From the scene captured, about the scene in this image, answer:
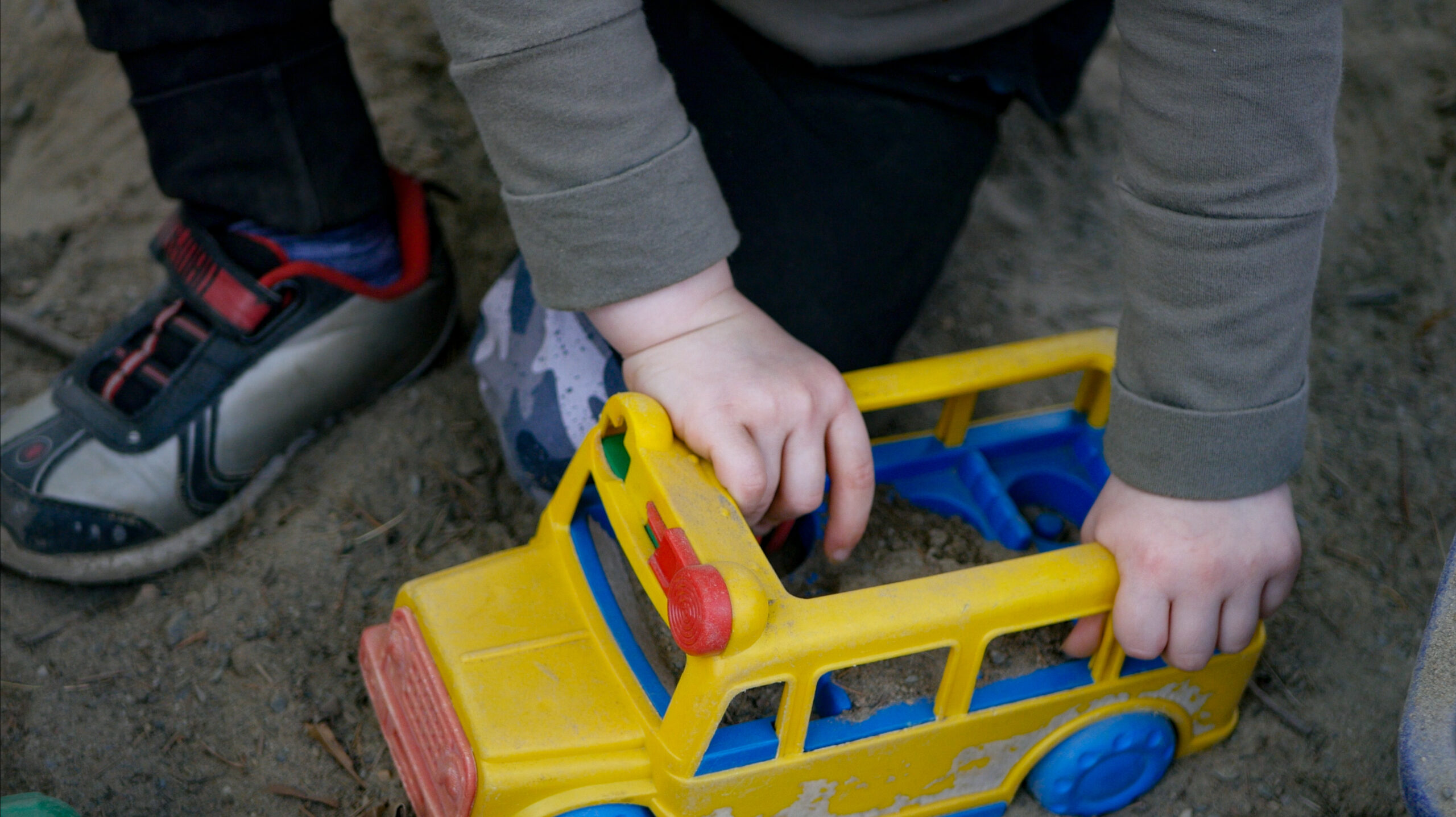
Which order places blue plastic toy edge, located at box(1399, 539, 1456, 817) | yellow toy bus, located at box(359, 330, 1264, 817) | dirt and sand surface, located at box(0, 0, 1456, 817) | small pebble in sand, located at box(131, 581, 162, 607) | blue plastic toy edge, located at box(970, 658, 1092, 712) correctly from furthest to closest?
1. small pebble in sand, located at box(131, 581, 162, 607)
2. dirt and sand surface, located at box(0, 0, 1456, 817)
3. blue plastic toy edge, located at box(970, 658, 1092, 712)
4. yellow toy bus, located at box(359, 330, 1264, 817)
5. blue plastic toy edge, located at box(1399, 539, 1456, 817)

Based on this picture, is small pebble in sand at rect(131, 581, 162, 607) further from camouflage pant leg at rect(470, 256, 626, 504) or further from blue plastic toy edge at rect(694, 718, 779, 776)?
blue plastic toy edge at rect(694, 718, 779, 776)

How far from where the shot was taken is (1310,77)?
0.71 m

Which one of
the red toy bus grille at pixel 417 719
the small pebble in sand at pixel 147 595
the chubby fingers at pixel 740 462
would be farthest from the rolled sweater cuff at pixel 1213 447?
the small pebble in sand at pixel 147 595

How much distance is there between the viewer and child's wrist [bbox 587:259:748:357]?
0.82m

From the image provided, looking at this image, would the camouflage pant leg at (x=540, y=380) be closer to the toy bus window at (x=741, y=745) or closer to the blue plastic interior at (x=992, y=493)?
the blue plastic interior at (x=992, y=493)

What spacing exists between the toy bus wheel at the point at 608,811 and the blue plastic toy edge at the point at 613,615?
0.21 feet

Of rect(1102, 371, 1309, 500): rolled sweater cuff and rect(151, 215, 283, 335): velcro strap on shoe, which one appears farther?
rect(151, 215, 283, 335): velcro strap on shoe

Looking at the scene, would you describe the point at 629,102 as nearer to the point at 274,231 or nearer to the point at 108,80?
the point at 274,231

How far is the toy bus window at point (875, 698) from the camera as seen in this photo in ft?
2.53

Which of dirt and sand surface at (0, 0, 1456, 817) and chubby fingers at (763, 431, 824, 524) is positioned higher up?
chubby fingers at (763, 431, 824, 524)

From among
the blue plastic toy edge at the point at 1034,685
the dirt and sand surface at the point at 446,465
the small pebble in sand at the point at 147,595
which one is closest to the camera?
the blue plastic toy edge at the point at 1034,685

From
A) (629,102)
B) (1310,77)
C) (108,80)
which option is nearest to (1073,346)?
(1310,77)

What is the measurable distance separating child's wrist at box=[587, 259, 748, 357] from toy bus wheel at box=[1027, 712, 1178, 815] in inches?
16.9

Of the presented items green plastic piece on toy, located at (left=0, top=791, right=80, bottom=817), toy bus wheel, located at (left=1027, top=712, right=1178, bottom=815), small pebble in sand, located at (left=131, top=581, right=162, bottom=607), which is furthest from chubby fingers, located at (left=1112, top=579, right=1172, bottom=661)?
small pebble in sand, located at (left=131, top=581, right=162, bottom=607)
